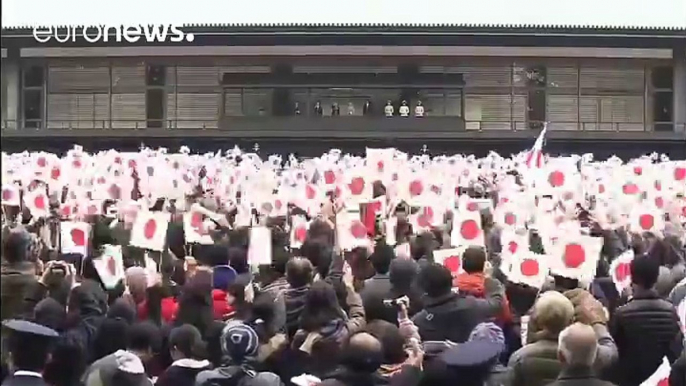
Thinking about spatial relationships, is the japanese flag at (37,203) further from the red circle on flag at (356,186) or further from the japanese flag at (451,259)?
the japanese flag at (451,259)

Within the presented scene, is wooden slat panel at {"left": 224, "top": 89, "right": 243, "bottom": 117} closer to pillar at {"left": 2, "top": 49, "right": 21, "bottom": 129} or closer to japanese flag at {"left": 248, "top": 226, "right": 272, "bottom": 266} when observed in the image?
pillar at {"left": 2, "top": 49, "right": 21, "bottom": 129}

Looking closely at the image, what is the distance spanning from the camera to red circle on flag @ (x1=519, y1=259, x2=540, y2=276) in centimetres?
682

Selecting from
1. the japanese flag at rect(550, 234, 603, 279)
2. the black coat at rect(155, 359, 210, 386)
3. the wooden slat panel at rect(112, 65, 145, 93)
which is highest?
the wooden slat panel at rect(112, 65, 145, 93)

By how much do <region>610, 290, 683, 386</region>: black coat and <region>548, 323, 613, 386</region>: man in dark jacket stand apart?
134 centimetres

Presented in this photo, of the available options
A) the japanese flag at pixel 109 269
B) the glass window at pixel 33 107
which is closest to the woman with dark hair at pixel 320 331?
the japanese flag at pixel 109 269

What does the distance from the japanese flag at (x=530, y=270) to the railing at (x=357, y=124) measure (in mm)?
19473

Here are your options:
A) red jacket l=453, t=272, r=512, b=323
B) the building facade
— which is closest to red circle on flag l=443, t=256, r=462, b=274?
red jacket l=453, t=272, r=512, b=323

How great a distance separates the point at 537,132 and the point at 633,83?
3115 mm

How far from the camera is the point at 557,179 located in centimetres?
1078

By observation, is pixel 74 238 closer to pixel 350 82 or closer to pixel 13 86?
pixel 350 82

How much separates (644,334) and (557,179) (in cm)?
521

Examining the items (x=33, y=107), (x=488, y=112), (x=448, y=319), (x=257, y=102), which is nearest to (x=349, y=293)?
(x=448, y=319)

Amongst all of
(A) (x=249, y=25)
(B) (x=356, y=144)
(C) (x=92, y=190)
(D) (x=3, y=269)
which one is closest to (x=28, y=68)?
(A) (x=249, y=25)

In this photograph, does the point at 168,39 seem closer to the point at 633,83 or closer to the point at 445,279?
the point at 633,83
